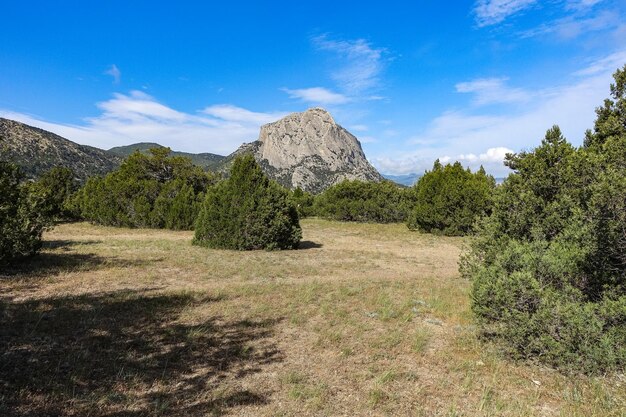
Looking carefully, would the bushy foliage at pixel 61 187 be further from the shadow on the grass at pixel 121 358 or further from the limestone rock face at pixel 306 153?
the limestone rock face at pixel 306 153

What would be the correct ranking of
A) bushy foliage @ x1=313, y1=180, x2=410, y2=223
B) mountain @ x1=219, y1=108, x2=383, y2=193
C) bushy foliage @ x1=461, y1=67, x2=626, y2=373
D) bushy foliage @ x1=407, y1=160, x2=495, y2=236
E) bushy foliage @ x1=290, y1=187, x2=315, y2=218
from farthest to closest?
1. mountain @ x1=219, y1=108, x2=383, y2=193
2. bushy foliage @ x1=290, y1=187, x2=315, y2=218
3. bushy foliage @ x1=313, y1=180, x2=410, y2=223
4. bushy foliage @ x1=407, y1=160, x2=495, y2=236
5. bushy foliage @ x1=461, y1=67, x2=626, y2=373

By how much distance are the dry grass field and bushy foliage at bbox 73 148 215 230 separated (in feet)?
47.3

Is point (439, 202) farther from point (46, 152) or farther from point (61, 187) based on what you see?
point (46, 152)

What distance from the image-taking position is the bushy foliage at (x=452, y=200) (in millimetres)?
25328

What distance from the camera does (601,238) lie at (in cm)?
496

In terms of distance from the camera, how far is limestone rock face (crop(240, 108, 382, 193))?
148 metres

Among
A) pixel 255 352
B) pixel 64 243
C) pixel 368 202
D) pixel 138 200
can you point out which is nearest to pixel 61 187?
pixel 138 200

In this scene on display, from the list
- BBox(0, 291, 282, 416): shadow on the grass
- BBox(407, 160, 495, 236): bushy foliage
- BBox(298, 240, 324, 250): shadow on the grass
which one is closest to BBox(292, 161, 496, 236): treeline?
BBox(407, 160, 495, 236): bushy foliage

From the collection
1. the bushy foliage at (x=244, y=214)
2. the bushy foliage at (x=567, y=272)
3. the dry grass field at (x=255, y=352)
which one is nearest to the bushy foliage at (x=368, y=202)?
the bushy foliage at (x=244, y=214)

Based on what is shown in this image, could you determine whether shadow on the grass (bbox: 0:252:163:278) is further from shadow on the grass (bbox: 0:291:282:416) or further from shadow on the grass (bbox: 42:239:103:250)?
shadow on the grass (bbox: 0:291:282:416)

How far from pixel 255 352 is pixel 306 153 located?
553 feet

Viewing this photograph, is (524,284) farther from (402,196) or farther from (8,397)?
(402,196)

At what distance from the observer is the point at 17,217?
467 inches

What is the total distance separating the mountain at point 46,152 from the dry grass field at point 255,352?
73285mm
